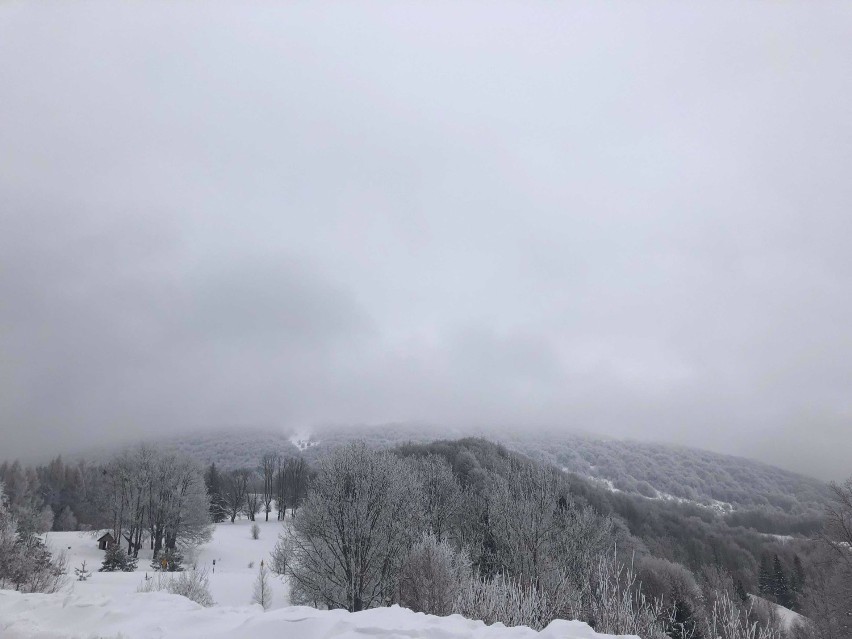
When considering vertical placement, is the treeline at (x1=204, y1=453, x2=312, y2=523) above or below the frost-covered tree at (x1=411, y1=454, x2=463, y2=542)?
below

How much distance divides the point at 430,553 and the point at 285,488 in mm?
Result: 88539

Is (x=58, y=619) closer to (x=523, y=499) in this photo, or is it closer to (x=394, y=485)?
(x=394, y=485)

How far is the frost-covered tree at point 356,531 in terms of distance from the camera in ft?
76.6

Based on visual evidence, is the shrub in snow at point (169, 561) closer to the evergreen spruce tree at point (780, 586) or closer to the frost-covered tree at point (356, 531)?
the frost-covered tree at point (356, 531)

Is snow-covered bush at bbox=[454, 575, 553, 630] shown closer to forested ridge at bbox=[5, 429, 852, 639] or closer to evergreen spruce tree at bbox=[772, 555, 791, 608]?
forested ridge at bbox=[5, 429, 852, 639]

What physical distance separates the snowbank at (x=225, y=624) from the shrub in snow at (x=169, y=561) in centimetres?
3562

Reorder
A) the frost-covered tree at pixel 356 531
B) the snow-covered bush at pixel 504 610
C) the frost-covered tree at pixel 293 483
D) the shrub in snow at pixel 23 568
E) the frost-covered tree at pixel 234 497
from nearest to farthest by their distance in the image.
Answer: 1. the snow-covered bush at pixel 504 610
2. the shrub in snow at pixel 23 568
3. the frost-covered tree at pixel 356 531
4. the frost-covered tree at pixel 234 497
5. the frost-covered tree at pixel 293 483

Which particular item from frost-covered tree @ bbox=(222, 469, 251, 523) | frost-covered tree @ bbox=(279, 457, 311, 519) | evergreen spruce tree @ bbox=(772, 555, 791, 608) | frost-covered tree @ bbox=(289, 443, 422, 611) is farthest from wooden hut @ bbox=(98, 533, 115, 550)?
evergreen spruce tree @ bbox=(772, 555, 791, 608)

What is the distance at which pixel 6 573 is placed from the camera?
1425 centimetres

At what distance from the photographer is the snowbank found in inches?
257

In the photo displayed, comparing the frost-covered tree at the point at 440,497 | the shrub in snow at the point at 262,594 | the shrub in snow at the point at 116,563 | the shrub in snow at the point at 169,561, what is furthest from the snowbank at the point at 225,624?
the shrub in snow at the point at 116,563

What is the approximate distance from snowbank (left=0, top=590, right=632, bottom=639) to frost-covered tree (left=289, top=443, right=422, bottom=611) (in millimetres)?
15862

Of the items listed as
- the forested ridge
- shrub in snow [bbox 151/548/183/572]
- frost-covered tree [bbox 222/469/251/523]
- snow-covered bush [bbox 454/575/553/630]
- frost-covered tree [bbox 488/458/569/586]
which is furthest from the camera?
frost-covered tree [bbox 222/469/251/523]

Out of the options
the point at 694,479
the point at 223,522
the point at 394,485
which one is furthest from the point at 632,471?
the point at 394,485
